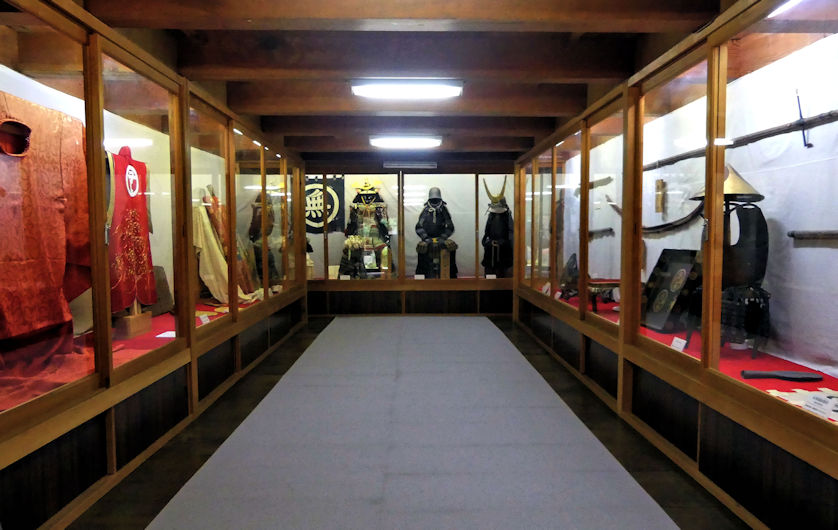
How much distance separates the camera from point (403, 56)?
316 centimetres

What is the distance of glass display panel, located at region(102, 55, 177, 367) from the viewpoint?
2637 mm

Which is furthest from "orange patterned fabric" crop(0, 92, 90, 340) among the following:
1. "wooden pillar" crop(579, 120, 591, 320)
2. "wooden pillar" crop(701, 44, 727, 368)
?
"wooden pillar" crop(579, 120, 591, 320)

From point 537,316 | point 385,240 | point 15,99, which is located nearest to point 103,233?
point 15,99

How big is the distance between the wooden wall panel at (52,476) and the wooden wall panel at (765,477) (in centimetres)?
273

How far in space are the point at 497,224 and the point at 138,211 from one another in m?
5.14

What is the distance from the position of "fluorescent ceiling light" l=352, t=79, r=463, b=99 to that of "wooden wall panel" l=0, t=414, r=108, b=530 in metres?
2.44

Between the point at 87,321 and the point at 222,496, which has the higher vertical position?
the point at 87,321

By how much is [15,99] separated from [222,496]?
1.98 m

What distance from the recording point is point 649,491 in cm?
224

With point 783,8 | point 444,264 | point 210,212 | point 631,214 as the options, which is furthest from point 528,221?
point 783,8

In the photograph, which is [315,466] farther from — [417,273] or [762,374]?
[417,273]

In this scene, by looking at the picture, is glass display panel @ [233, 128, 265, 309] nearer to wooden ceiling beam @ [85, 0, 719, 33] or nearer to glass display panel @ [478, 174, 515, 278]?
wooden ceiling beam @ [85, 0, 719, 33]

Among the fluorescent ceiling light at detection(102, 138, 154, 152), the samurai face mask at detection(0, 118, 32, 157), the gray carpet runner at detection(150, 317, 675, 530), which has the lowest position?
the gray carpet runner at detection(150, 317, 675, 530)

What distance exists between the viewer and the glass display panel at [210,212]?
364 cm
